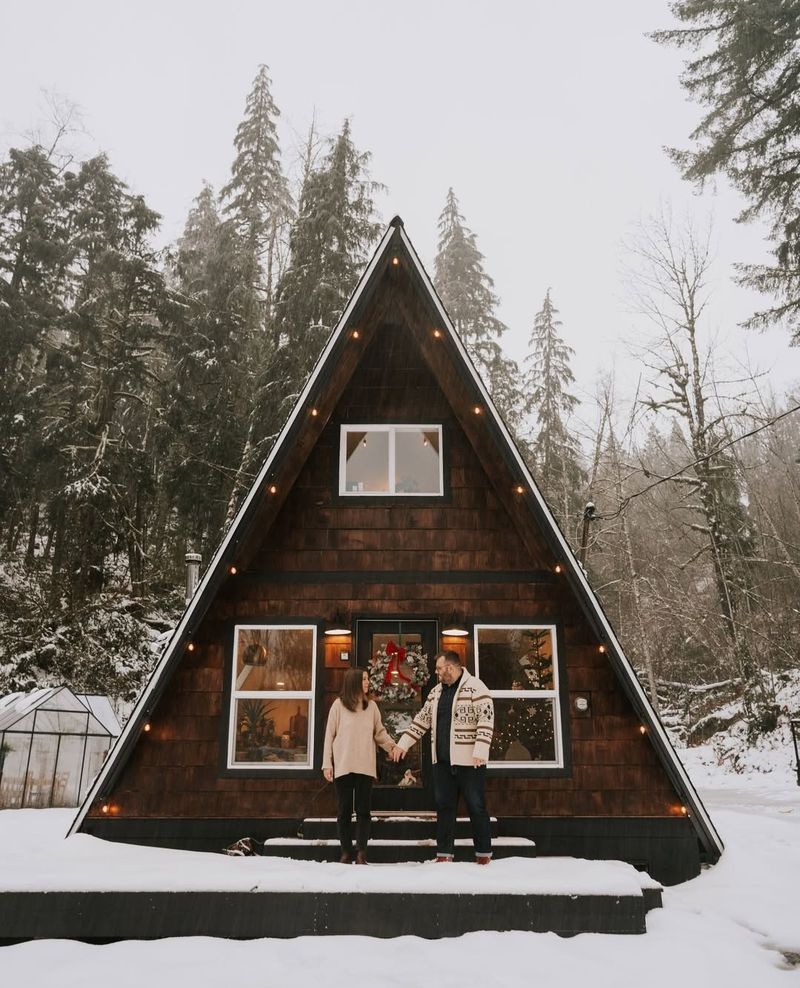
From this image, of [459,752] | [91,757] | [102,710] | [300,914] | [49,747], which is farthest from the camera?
[102,710]

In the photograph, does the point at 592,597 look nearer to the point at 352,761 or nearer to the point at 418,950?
the point at 352,761

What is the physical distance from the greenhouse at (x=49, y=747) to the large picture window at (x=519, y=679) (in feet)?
23.7

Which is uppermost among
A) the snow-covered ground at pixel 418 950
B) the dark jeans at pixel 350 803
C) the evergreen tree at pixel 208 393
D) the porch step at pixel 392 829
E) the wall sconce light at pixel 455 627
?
the evergreen tree at pixel 208 393

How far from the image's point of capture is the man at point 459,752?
18.4 ft

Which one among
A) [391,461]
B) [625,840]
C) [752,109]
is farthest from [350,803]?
[752,109]

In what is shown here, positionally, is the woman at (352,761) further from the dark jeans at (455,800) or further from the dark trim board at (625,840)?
the dark trim board at (625,840)

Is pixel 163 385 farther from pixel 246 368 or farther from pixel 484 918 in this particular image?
pixel 484 918

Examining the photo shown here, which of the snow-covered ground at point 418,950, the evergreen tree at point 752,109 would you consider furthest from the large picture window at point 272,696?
the evergreen tree at point 752,109

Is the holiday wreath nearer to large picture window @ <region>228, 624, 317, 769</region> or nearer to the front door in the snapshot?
the front door

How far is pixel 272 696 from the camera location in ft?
23.2

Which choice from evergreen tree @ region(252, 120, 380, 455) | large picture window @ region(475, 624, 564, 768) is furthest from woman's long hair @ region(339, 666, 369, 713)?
evergreen tree @ region(252, 120, 380, 455)

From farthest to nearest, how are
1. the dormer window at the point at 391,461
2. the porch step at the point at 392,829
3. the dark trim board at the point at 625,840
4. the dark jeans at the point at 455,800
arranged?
1. the dormer window at the point at 391,461
2. the dark trim board at the point at 625,840
3. the porch step at the point at 392,829
4. the dark jeans at the point at 455,800

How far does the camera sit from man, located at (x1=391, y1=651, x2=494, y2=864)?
5.62 m

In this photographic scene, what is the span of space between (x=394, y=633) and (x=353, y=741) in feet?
5.32
